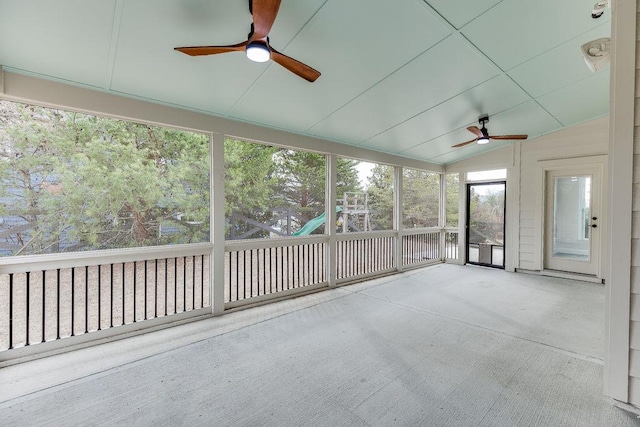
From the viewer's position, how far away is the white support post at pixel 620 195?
1.82m

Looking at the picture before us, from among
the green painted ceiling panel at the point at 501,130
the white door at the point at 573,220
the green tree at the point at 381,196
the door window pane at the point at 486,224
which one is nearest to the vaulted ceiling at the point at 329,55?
the green painted ceiling panel at the point at 501,130

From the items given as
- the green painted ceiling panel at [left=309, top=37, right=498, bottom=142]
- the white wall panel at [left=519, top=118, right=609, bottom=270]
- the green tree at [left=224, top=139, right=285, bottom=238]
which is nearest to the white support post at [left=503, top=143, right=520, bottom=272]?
the white wall panel at [left=519, top=118, right=609, bottom=270]

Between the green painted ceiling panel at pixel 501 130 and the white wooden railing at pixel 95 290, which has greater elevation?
the green painted ceiling panel at pixel 501 130

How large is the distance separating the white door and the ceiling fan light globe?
5868 mm

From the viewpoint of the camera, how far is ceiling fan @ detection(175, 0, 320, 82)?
1609mm

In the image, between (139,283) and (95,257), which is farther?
(139,283)

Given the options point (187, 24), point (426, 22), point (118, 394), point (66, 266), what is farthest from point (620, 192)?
point (66, 266)

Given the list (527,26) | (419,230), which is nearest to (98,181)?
(527,26)

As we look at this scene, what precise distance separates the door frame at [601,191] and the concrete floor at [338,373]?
77.9 inches

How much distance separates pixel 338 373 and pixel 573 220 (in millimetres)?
5496

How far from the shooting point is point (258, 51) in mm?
1906

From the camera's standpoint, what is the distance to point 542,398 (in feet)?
6.43

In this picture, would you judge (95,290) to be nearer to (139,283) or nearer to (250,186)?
(139,283)

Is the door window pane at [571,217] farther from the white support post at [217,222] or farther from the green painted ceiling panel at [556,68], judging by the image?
the white support post at [217,222]
